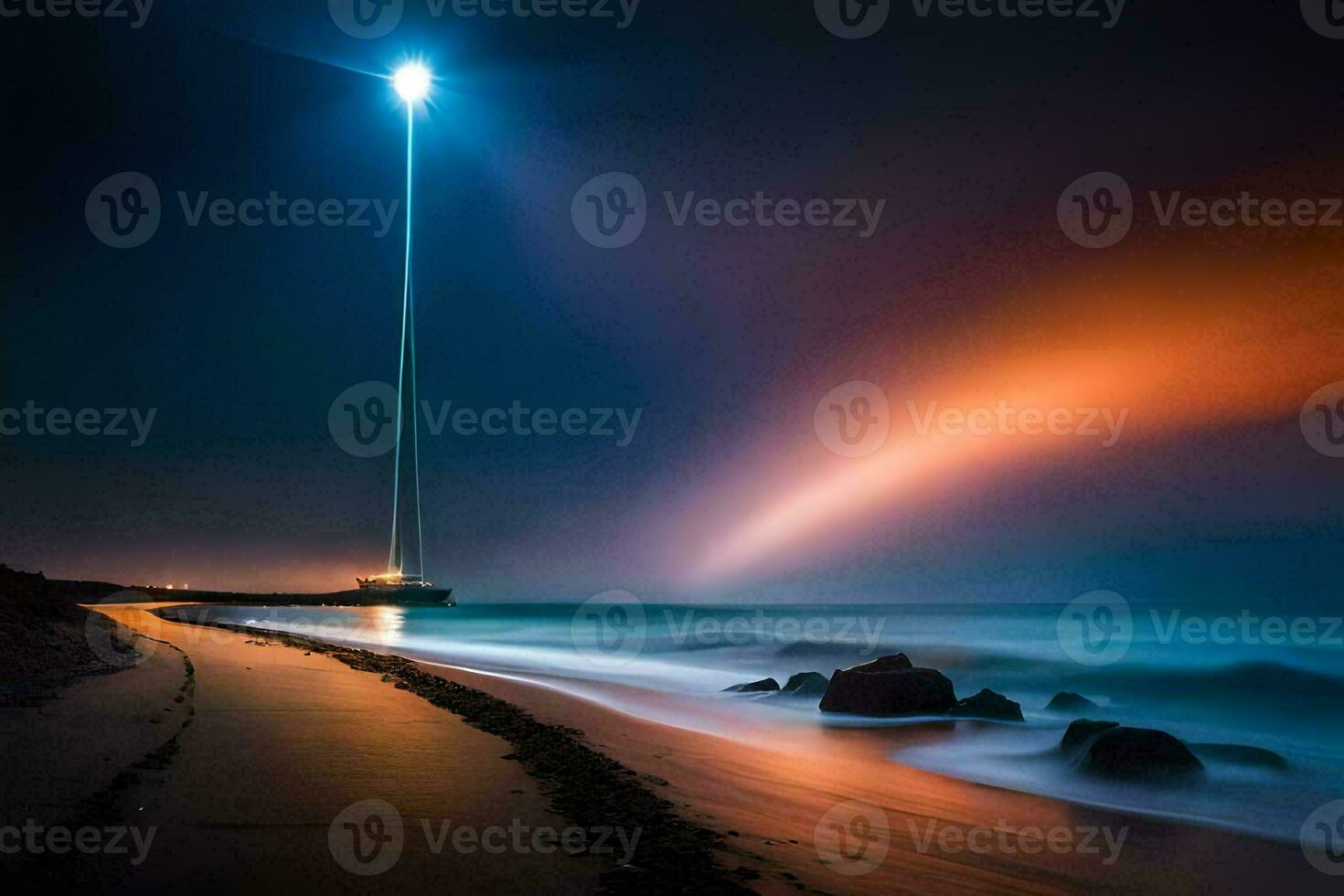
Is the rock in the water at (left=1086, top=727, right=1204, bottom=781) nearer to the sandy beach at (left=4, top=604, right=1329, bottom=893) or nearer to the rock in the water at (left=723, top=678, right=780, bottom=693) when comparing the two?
the sandy beach at (left=4, top=604, right=1329, bottom=893)

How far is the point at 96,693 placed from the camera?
13242 millimetres

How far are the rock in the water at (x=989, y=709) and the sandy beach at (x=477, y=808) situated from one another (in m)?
6.83

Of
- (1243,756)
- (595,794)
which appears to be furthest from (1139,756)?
(595,794)

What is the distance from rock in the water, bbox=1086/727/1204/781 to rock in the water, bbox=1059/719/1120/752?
1.34 meters

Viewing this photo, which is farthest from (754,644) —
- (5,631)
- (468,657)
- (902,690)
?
(5,631)

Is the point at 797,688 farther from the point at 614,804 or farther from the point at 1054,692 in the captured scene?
the point at 614,804

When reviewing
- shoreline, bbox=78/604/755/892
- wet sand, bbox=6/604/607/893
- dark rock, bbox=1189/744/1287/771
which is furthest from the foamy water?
wet sand, bbox=6/604/607/893

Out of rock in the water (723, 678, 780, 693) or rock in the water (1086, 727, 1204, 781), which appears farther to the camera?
rock in the water (723, 678, 780, 693)

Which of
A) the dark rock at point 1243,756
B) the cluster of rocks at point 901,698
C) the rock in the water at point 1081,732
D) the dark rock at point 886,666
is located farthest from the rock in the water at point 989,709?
the dark rock at point 1243,756

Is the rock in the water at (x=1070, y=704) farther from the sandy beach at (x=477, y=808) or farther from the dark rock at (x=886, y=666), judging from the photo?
the sandy beach at (x=477, y=808)

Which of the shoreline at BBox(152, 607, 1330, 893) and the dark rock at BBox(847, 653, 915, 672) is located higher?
the dark rock at BBox(847, 653, 915, 672)

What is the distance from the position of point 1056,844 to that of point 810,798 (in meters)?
2.79

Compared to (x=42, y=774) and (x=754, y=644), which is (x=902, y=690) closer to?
(x=42, y=774)

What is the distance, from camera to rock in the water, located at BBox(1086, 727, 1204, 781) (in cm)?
1382
